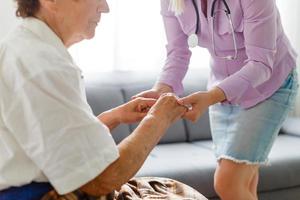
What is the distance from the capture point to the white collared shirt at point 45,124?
1015 mm

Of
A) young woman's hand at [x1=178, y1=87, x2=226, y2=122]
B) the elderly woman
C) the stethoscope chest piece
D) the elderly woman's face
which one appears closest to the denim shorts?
young woman's hand at [x1=178, y1=87, x2=226, y2=122]

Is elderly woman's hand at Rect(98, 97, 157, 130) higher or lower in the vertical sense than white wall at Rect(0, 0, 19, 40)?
lower

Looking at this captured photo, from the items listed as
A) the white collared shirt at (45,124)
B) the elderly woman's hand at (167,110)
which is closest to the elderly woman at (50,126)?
the white collared shirt at (45,124)

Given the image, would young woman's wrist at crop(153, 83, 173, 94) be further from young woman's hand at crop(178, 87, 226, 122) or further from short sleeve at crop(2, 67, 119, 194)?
short sleeve at crop(2, 67, 119, 194)

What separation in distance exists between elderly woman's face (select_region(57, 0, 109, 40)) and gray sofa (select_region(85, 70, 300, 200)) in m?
1.20

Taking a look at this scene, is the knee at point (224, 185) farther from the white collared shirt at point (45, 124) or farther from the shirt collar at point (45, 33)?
the shirt collar at point (45, 33)

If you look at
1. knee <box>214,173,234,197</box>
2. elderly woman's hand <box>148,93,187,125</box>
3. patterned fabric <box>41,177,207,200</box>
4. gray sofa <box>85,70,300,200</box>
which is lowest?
gray sofa <box>85,70,300,200</box>

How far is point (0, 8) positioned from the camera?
2652 millimetres

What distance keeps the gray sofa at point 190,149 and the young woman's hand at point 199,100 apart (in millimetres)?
824

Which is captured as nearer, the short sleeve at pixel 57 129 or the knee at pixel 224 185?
the short sleeve at pixel 57 129

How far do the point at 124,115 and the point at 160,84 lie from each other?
1.06 feet


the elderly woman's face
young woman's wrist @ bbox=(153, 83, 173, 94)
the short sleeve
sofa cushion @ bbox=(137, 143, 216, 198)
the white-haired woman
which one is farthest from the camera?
sofa cushion @ bbox=(137, 143, 216, 198)

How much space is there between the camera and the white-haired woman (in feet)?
5.20

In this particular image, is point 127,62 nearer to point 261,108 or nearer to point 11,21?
point 11,21
